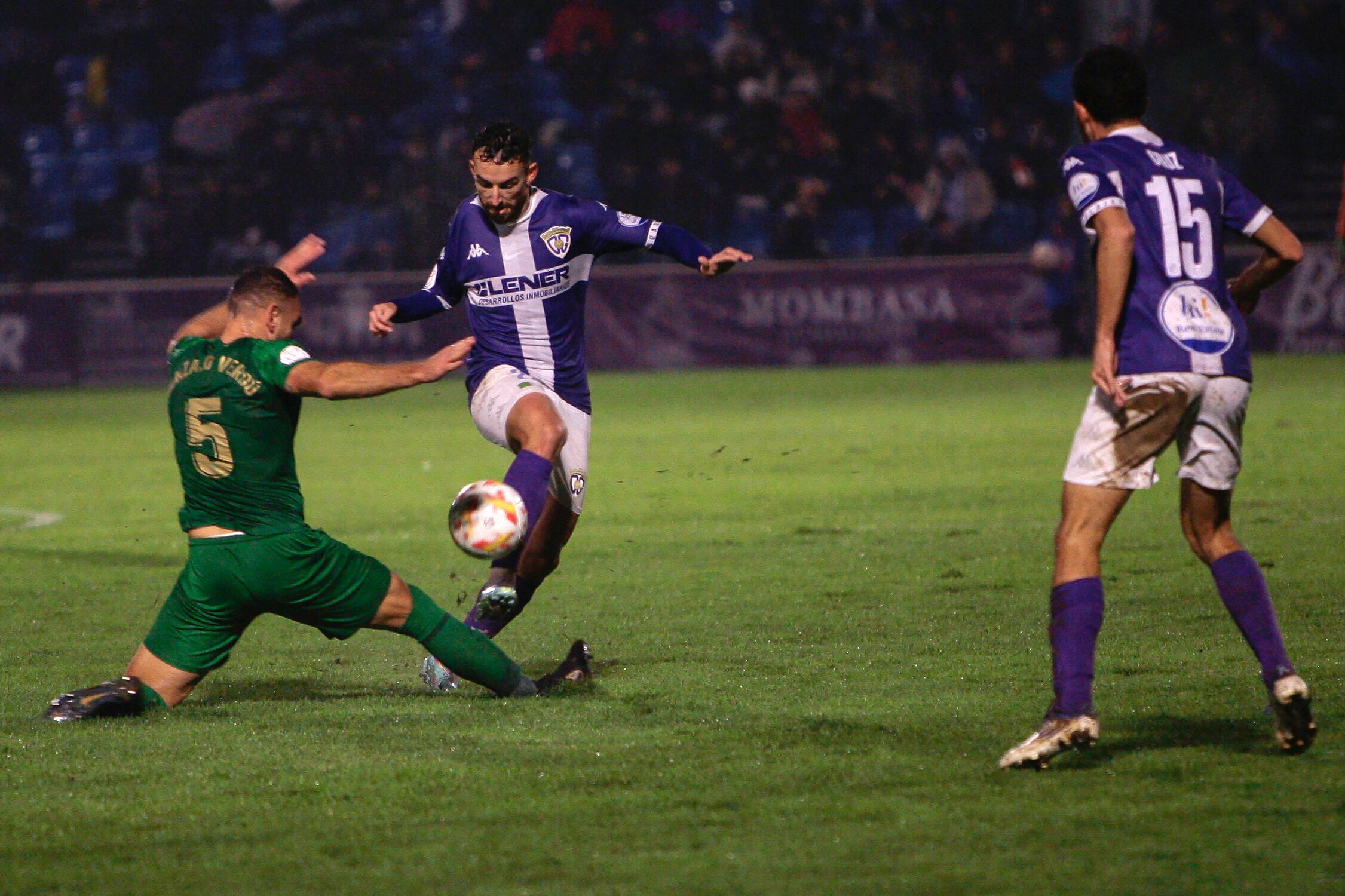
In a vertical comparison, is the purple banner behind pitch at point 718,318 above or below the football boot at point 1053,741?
below

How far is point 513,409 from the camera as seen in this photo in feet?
18.8

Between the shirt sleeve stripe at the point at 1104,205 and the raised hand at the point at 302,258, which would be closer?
the shirt sleeve stripe at the point at 1104,205

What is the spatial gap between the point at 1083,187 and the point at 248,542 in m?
2.58

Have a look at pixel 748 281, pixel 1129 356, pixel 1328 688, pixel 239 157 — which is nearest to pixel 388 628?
pixel 1129 356

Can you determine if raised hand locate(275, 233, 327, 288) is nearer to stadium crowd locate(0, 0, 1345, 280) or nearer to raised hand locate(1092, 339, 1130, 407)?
raised hand locate(1092, 339, 1130, 407)

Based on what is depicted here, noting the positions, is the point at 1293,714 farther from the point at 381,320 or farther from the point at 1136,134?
the point at 381,320

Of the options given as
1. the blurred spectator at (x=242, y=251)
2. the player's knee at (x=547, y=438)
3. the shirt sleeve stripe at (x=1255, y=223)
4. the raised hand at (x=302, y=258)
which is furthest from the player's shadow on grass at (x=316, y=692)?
the blurred spectator at (x=242, y=251)

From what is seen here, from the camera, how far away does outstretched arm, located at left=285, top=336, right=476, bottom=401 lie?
4516mm

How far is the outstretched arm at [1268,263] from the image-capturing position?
4.26 metres

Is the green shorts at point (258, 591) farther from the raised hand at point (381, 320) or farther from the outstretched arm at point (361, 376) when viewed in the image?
the raised hand at point (381, 320)

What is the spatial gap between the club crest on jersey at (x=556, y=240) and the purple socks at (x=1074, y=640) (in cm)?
261

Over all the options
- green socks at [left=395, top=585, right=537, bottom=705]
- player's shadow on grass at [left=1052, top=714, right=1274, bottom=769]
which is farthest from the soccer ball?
player's shadow on grass at [left=1052, top=714, right=1274, bottom=769]

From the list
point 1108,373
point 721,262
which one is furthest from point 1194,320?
point 721,262

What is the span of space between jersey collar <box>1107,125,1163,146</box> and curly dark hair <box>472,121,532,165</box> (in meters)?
2.35
